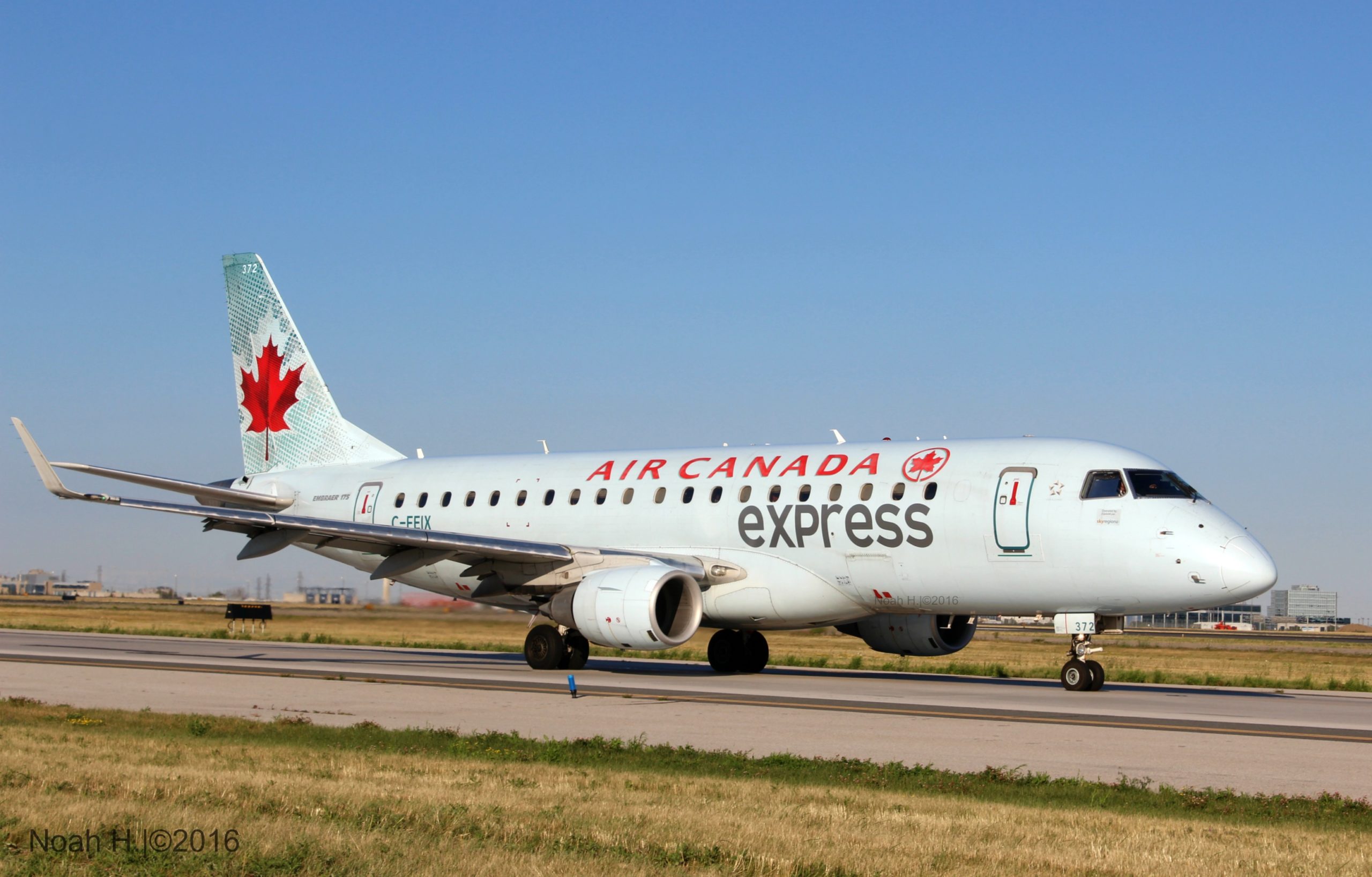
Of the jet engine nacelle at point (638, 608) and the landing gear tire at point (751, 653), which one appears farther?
the landing gear tire at point (751, 653)

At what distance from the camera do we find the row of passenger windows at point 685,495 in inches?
982

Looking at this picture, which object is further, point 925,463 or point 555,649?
point 555,649

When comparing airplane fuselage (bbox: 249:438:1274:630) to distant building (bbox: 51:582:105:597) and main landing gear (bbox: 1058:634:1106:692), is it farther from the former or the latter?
distant building (bbox: 51:582:105:597)

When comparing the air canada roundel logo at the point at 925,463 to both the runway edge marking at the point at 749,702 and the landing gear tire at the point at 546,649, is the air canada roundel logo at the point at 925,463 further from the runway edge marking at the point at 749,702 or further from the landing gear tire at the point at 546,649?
the landing gear tire at the point at 546,649

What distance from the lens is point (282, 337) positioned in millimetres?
35531

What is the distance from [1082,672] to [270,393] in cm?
2198

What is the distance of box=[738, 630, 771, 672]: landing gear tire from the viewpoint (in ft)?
93.2

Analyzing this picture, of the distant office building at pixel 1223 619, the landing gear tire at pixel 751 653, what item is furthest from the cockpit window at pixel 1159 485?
the distant office building at pixel 1223 619

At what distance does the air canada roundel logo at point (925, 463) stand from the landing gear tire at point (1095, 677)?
421cm

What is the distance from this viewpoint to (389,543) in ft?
87.9

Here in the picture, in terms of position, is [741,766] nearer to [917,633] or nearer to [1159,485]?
[1159,485]

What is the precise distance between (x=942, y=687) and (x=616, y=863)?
651 inches

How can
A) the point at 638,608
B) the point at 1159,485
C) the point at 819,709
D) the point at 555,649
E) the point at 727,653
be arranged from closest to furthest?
the point at 819,709 → the point at 1159,485 → the point at 638,608 → the point at 555,649 → the point at 727,653

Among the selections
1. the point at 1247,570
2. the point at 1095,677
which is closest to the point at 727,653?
the point at 1095,677
